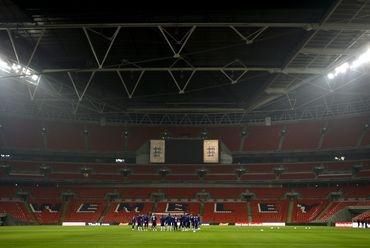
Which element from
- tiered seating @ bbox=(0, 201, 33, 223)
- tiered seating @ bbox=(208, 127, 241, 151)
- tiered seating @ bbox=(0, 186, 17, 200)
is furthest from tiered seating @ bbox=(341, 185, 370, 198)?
tiered seating @ bbox=(0, 186, 17, 200)

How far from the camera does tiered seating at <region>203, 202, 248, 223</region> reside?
2351 inches

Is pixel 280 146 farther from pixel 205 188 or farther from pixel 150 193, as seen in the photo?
pixel 150 193

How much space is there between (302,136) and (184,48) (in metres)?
37.4

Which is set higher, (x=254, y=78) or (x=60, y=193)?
(x=254, y=78)

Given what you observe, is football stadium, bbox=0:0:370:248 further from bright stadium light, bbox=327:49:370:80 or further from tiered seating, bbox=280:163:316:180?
bright stadium light, bbox=327:49:370:80

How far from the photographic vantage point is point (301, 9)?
82.9 feet

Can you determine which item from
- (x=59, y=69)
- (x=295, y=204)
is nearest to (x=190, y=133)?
(x=295, y=204)

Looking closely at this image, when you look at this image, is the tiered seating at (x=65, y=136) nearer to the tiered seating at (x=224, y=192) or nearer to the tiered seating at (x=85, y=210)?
the tiered seating at (x=85, y=210)

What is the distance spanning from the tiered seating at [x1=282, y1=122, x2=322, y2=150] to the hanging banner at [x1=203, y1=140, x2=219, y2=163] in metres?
13.2

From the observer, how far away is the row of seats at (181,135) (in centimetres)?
6294

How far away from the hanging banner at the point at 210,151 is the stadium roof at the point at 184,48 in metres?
5.44

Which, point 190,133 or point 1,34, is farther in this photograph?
point 190,133

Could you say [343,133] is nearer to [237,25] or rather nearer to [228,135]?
[228,135]

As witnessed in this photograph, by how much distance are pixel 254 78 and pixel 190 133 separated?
27.6 metres
